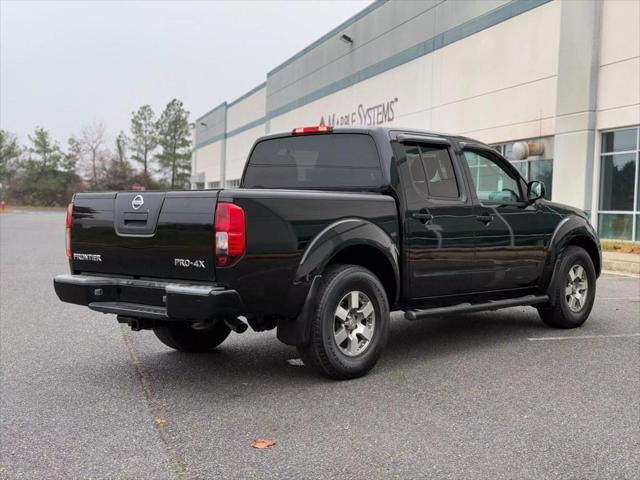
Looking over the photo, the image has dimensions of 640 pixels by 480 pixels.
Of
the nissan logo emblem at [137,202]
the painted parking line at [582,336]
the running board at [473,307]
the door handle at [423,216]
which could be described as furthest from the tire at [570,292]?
the nissan logo emblem at [137,202]

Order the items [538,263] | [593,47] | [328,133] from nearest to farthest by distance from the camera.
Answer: [328,133]
[538,263]
[593,47]

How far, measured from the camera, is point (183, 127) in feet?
317

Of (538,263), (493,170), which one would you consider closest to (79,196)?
(493,170)

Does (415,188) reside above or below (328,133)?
below

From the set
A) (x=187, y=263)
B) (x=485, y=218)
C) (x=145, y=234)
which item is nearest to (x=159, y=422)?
(x=187, y=263)

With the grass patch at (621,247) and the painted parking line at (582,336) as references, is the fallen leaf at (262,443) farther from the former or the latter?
the grass patch at (621,247)

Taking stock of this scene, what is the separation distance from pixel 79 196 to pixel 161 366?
1529 mm

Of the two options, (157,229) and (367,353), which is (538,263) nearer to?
(367,353)

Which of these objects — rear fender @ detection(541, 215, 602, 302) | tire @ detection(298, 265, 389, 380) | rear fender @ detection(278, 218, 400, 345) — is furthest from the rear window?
rear fender @ detection(541, 215, 602, 302)

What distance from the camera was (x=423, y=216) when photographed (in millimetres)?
5652

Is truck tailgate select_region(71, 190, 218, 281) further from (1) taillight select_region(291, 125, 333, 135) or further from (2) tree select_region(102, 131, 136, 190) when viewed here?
(2) tree select_region(102, 131, 136, 190)

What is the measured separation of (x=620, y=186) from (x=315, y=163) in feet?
51.9

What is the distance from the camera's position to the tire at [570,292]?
6992 millimetres

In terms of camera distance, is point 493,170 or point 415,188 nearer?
point 415,188
